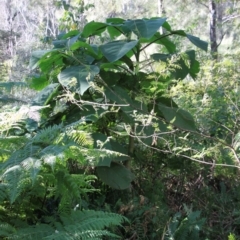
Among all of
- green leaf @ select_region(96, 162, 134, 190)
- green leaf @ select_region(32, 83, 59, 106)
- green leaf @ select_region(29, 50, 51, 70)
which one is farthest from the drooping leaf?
green leaf @ select_region(96, 162, 134, 190)

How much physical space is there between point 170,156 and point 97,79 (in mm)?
874

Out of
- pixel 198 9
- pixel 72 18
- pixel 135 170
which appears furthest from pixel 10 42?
pixel 135 170

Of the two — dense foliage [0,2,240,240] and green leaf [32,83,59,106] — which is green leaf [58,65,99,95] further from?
green leaf [32,83,59,106]

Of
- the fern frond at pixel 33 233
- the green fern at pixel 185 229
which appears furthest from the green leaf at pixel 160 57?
the fern frond at pixel 33 233

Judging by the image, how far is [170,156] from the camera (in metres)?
2.68

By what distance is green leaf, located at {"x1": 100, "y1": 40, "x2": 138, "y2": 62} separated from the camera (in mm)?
2118

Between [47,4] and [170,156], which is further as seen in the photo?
[47,4]

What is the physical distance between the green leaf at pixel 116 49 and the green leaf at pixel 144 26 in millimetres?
78

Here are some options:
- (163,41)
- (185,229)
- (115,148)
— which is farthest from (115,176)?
(163,41)

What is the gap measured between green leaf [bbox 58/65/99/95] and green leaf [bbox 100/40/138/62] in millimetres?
115

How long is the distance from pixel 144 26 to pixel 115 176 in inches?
38.2

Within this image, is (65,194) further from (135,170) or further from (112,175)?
(135,170)

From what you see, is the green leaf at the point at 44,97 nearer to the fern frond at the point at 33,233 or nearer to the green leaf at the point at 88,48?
the green leaf at the point at 88,48

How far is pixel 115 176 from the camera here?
2215mm
